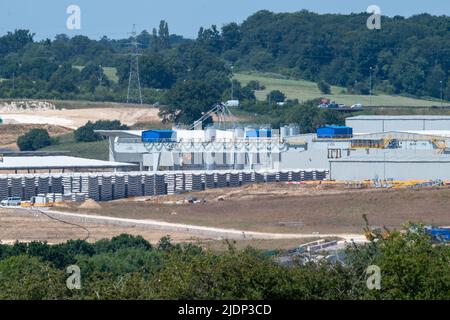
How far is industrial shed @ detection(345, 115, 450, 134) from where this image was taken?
286ft

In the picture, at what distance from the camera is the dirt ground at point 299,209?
55.6 metres

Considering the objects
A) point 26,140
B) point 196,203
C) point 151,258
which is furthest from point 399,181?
point 26,140

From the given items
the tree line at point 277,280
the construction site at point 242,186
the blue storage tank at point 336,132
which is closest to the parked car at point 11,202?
the construction site at point 242,186

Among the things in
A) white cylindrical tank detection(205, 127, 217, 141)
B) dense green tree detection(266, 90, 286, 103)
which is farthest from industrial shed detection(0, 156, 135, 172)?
dense green tree detection(266, 90, 286, 103)

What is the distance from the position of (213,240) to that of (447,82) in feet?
341

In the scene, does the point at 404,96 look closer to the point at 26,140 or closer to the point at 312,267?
the point at 26,140

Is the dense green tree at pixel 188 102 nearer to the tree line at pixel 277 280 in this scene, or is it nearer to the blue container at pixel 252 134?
the blue container at pixel 252 134

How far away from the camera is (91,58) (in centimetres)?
17000

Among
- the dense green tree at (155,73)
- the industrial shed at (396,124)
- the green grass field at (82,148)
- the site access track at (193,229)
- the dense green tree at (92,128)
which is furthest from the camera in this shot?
the dense green tree at (155,73)

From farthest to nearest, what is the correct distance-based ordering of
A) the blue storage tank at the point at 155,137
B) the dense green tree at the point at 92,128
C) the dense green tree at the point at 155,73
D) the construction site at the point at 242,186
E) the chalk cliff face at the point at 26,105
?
1. the dense green tree at the point at 155,73
2. the chalk cliff face at the point at 26,105
3. the dense green tree at the point at 92,128
4. the blue storage tank at the point at 155,137
5. the construction site at the point at 242,186

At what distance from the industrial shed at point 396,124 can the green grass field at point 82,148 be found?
16753 millimetres

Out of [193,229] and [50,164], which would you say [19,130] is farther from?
[193,229]

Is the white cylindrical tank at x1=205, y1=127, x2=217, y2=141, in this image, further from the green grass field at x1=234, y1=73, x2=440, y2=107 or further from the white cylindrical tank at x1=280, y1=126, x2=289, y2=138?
the green grass field at x1=234, y1=73, x2=440, y2=107
